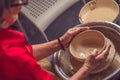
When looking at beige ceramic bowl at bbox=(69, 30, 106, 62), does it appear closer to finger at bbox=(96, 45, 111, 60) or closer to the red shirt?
finger at bbox=(96, 45, 111, 60)

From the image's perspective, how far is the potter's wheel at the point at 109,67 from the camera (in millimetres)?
1263

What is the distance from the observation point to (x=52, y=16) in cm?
179

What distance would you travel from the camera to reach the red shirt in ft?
3.01

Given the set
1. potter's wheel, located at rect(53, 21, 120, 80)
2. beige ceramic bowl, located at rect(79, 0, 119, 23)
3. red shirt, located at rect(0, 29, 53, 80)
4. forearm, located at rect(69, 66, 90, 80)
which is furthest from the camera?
beige ceramic bowl, located at rect(79, 0, 119, 23)

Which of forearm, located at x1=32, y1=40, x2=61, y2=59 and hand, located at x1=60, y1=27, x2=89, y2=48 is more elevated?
hand, located at x1=60, y1=27, x2=89, y2=48

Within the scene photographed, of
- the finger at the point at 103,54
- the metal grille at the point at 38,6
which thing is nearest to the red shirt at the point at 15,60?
the finger at the point at 103,54

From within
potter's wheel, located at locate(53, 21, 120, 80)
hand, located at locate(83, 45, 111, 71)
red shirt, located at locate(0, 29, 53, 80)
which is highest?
red shirt, located at locate(0, 29, 53, 80)

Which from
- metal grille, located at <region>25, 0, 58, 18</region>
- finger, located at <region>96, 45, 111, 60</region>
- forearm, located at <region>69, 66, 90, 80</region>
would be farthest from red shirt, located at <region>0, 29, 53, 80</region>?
metal grille, located at <region>25, 0, 58, 18</region>

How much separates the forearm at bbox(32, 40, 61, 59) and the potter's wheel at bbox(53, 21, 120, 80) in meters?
0.06

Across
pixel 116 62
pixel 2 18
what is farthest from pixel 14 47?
pixel 116 62

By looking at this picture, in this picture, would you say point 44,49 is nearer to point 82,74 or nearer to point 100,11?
point 82,74

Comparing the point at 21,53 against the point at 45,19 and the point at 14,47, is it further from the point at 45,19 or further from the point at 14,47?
the point at 45,19

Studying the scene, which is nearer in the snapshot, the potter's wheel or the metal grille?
the potter's wheel

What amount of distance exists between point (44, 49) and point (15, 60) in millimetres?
369
